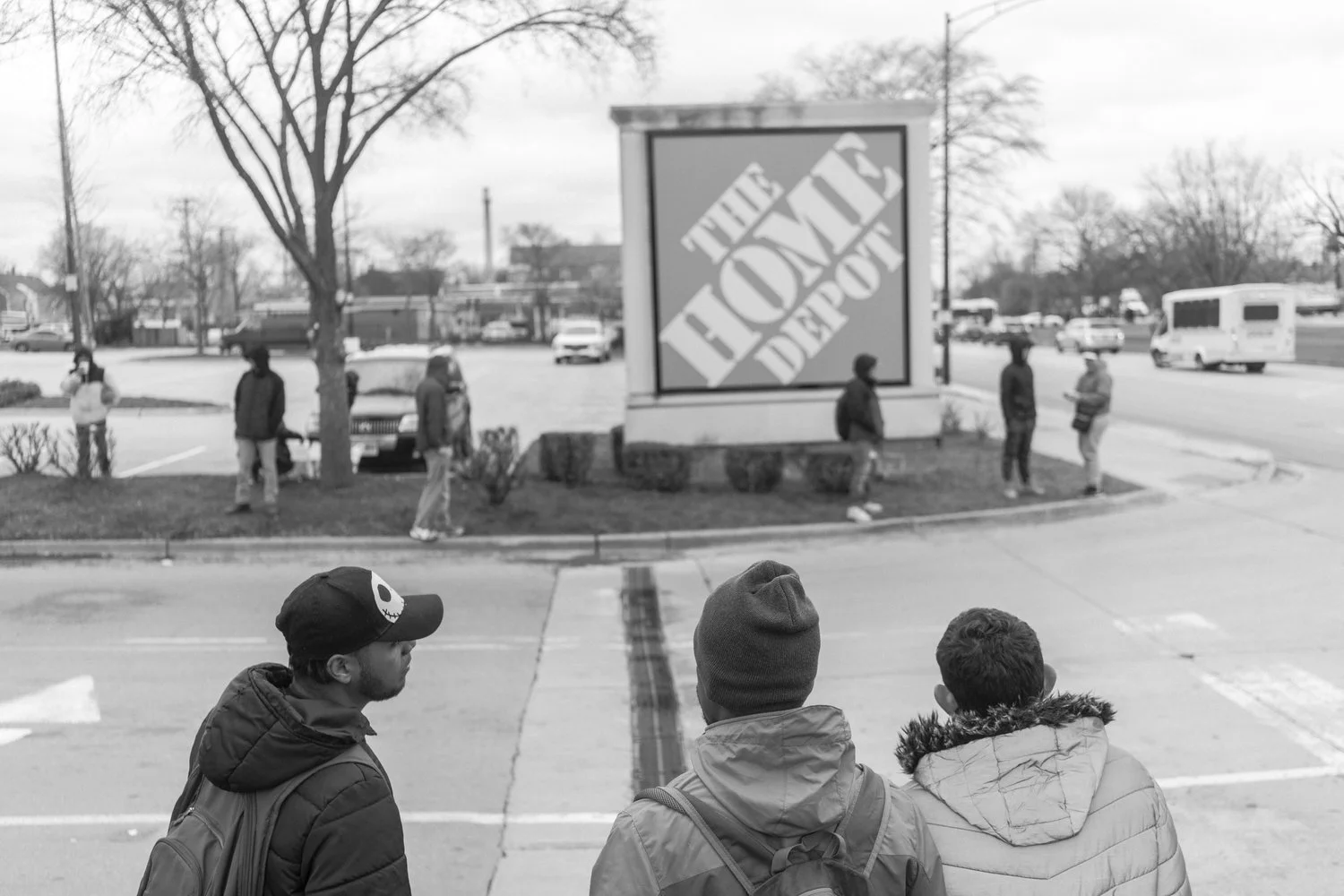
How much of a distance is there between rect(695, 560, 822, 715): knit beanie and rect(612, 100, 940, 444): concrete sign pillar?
48.6ft

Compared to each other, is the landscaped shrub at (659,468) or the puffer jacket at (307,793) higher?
the puffer jacket at (307,793)

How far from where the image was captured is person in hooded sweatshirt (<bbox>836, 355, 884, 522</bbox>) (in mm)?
13414

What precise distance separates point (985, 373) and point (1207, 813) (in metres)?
38.2

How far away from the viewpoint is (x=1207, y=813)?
566cm

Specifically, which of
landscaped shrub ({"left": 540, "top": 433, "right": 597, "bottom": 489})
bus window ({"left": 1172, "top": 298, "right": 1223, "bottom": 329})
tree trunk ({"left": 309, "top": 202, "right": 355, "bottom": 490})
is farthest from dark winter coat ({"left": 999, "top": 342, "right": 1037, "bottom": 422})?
bus window ({"left": 1172, "top": 298, "right": 1223, "bottom": 329})

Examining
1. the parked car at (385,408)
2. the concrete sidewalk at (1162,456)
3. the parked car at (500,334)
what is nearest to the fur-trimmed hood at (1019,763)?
the parked car at (385,408)

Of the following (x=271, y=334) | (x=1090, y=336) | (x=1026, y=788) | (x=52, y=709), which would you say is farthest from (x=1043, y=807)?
(x=271, y=334)

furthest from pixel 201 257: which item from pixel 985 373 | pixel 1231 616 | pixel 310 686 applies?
pixel 310 686

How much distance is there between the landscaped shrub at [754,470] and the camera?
1445 cm

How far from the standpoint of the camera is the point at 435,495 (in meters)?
12.4

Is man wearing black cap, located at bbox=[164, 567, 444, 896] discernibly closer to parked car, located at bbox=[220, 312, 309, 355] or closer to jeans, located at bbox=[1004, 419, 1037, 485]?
jeans, located at bbox=[1004, 419, 1037, 485]

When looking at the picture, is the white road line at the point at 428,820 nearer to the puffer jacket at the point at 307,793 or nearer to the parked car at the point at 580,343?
the puffer jacket at the point at 307,793

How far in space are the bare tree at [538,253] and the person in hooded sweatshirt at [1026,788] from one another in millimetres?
70884

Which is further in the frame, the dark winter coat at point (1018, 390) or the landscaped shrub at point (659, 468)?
the landscaped shrub at point (659, 468)
